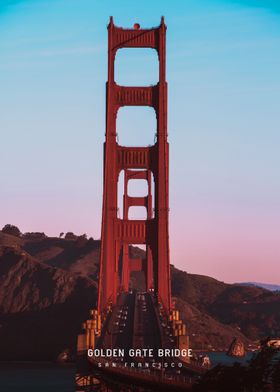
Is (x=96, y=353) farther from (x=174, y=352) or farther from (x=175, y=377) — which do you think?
(x=175, y=377)

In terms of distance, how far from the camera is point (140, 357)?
8962 centimetres

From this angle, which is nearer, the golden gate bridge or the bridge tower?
the golden gate bridge

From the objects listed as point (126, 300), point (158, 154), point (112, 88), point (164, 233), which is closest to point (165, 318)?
point (164, 233)

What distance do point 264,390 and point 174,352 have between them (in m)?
42.2

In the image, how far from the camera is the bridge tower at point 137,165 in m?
116

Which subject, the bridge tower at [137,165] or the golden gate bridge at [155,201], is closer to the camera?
the golden gate bridge at [155,201]

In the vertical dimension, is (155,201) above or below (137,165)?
below

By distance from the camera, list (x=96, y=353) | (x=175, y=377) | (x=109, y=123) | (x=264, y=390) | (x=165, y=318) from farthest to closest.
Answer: (x=109, y=123) → (x=165, y=318) → (x=96, y=353) → (x=175, y=377) → (x=264, y=390)

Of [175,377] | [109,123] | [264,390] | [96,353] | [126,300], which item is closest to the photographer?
[264,390]

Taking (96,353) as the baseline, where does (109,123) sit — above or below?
above

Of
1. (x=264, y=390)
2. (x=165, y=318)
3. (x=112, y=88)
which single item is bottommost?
(x=264, y=390)

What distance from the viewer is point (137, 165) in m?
120

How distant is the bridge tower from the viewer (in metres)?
116

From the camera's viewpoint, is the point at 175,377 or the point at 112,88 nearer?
the point at 175,377
